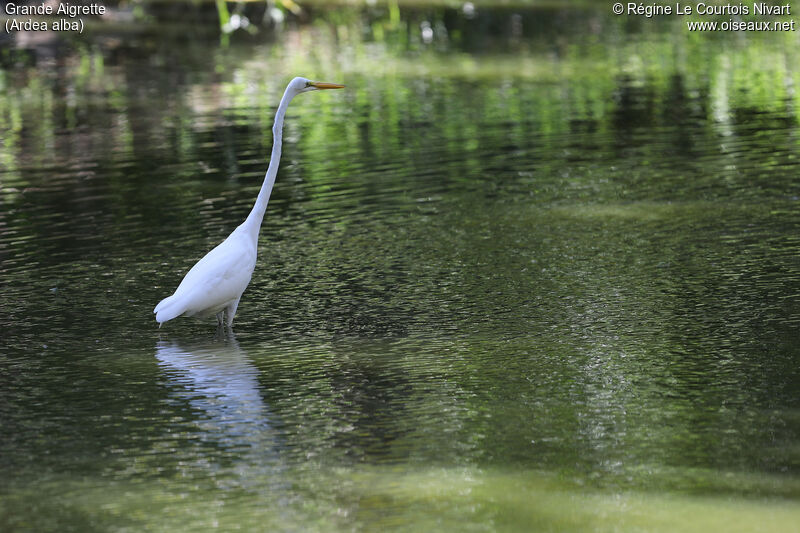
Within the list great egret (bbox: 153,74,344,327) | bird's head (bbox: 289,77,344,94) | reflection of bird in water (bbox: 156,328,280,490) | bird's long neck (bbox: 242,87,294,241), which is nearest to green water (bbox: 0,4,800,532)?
reflection of bird in water (bbox: 156,328,280,490)

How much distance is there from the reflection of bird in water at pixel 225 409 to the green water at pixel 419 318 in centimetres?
2

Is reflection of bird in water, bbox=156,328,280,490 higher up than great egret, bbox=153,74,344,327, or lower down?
lower down

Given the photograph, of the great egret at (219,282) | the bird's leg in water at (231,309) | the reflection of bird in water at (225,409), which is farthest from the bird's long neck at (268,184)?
the reflection of bird in water at (225,409)

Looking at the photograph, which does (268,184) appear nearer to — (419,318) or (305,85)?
(305,85)

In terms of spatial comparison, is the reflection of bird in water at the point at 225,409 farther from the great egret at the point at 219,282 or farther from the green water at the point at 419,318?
the great egret at the point at 219,282

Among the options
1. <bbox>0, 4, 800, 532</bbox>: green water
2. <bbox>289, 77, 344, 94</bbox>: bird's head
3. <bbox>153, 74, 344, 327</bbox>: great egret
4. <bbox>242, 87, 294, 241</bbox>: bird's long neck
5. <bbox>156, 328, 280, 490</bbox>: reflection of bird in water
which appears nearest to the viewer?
<bbox>0, 4, 800, 532</bbox>: green water

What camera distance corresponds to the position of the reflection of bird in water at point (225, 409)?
5.06m

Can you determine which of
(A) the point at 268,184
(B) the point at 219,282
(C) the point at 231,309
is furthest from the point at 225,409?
(A) the point at 268,184

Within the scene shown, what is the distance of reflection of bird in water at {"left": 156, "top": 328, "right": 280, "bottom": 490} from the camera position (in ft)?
16.6

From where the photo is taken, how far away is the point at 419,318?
23.0ft

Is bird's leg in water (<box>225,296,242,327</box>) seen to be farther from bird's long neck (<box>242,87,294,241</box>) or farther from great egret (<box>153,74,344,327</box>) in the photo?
bird's long neck (<box>242,87,294,241</box>)

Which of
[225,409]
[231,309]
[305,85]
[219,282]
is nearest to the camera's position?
[225,409]

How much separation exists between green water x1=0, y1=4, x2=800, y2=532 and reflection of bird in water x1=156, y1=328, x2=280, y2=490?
2 centimetres

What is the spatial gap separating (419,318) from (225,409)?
1638mm
